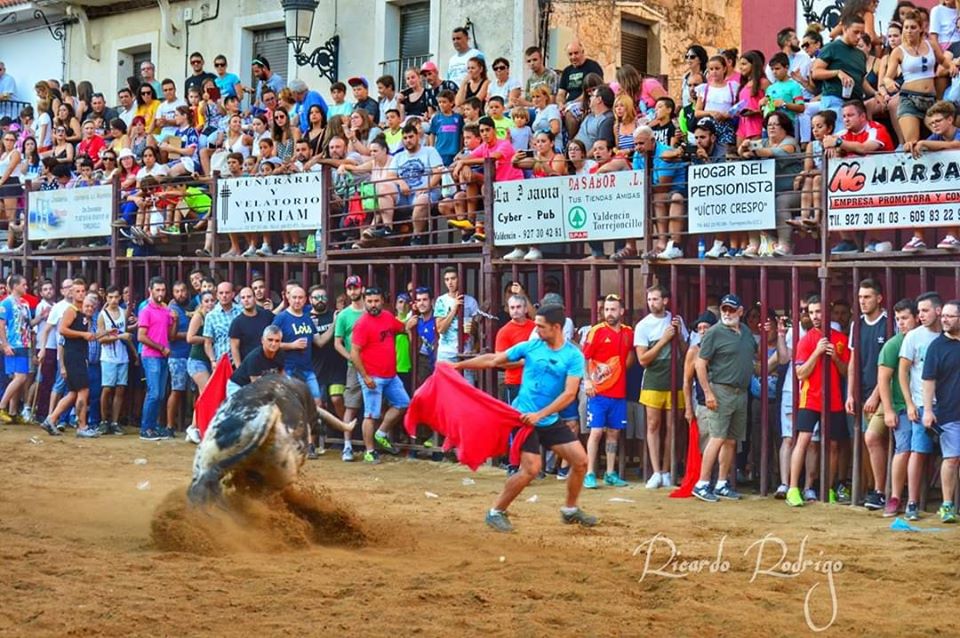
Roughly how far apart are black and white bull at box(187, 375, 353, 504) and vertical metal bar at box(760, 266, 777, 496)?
5010 millimetres

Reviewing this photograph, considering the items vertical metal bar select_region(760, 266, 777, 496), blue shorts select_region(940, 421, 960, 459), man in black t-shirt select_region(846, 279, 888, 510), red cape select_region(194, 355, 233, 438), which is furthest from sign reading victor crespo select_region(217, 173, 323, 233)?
blue shorts select_region(940, 421, 960, 459)

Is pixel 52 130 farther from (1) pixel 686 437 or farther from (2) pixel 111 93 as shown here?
(1) pixel 686 437

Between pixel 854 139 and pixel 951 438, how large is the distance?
299 centimetres

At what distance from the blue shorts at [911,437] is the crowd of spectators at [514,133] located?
1.54 metres

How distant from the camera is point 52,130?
24516 millimetres

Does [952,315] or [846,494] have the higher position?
[952,315]

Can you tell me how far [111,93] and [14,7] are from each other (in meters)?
3.33

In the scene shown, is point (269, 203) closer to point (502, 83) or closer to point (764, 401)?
point (502, 83)

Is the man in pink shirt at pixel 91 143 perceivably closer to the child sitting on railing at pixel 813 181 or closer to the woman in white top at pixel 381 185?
the woman in white top at pixel 381 185

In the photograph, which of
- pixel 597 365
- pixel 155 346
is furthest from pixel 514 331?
pixel 155 346

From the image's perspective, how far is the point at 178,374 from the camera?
18.9 m

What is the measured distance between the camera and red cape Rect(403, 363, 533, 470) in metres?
11.3

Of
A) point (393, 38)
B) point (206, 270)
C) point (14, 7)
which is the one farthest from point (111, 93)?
point (206, 270)

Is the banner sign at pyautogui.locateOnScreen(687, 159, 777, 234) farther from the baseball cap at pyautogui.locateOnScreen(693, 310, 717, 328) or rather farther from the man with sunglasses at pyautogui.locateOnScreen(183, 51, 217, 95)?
the man with sunglasses at pyautogui.locateOnScreen(183, 51, 217, 95)
